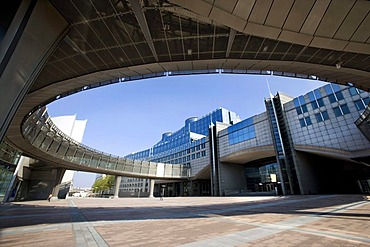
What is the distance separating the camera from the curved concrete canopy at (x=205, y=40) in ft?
15.9

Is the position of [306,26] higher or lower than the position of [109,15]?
lower

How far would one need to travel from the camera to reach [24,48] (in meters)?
5.04

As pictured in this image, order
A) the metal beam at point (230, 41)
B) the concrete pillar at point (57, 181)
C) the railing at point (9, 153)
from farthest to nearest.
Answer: the concrete pillar at point (57, 181) → the railing at point (9, 153) → the metal beam at point (230, 41)

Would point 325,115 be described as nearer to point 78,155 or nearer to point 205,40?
point 205,40

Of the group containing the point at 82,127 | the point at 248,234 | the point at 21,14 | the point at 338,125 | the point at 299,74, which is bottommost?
the point at 248,234

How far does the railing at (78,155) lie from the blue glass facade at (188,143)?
22.7 ft

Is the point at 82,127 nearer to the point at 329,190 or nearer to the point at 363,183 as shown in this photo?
the point at 329,190

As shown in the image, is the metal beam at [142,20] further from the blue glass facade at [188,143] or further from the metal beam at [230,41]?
the blue glass facade at [188,143]

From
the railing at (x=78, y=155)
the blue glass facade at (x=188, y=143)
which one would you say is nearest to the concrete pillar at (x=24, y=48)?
the railing at (x=78, y=155)

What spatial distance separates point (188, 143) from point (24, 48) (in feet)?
199

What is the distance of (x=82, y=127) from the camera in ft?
196

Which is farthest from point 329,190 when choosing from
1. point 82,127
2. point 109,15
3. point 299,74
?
point 82,127

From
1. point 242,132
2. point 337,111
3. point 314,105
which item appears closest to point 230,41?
point 337,111

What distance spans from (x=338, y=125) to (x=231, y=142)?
2308cm
